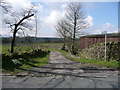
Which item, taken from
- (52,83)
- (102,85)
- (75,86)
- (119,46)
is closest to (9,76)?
(52,83)

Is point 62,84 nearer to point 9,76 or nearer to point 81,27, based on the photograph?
point 9,76

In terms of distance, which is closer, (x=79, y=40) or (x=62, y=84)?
(x=62, y=84)

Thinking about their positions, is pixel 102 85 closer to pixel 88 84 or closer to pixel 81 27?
pixel 88 84

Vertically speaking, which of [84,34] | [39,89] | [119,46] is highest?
[84,34]

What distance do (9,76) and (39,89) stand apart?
2.71 m

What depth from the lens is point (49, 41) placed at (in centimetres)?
5966

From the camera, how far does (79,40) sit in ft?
96.5

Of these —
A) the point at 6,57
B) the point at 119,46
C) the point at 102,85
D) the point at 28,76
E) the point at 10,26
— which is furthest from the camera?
the point at 10,26

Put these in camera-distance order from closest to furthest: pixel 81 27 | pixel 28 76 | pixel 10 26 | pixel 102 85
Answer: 1. pixel 102 85
2. pixel 28 76
3. pixel 10 26
4. pixel 81 27

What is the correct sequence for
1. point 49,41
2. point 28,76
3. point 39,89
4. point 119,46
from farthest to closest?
point 49,41 → point 119,46 → point 28,76 → point 39,89

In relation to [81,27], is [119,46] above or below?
below

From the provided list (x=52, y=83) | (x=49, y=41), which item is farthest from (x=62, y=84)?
(x=49, y=41)

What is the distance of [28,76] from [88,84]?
3.00 meters

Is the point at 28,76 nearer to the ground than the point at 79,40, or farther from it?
Result: nearer to the ground
